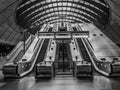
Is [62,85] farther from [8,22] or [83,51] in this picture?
[8,22]

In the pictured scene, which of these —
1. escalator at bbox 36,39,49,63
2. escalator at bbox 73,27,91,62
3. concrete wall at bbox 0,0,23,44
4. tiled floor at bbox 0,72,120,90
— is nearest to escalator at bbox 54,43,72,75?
escalator at bbox 73,27,91,62

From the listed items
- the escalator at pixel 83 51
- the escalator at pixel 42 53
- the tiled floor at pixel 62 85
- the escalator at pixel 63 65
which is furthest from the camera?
the escalator at pixel 42 53

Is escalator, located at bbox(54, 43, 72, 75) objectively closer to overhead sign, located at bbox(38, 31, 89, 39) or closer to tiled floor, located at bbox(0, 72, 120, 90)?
overhead sign, located at bbox(38, 31, 89, 39)

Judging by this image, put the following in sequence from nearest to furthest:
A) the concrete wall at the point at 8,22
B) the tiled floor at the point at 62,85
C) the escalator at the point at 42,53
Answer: the tiled floor at the point at 62,85 < the escalator at the point at 42,53 < the concrete wall at the point at 8,22

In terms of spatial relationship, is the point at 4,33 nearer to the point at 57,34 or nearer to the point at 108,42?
the point at 108,42

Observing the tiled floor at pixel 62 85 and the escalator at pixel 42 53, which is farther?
the escalator at pixel 42 53

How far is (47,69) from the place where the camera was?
13.6 meters

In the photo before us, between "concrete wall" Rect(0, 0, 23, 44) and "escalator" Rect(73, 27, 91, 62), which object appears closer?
"escalator" Rect(73, 27, 91, 62)

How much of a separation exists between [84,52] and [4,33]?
772 inches

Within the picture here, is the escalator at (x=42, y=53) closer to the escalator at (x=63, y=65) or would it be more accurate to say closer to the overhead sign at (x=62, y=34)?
the escalator at (x=63, y=65)

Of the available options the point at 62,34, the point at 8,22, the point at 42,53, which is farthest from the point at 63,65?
the point at 8,22

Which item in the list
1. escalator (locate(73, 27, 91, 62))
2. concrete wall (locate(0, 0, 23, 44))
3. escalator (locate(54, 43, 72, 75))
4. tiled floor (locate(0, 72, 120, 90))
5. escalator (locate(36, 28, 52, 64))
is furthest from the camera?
concrete wall (locate(0, 0, 23, 44))

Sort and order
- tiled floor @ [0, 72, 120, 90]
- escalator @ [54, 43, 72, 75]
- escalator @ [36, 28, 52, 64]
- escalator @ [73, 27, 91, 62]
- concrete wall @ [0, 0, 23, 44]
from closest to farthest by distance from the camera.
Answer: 1. tiled floor @ [0, 72, 120, 90]
2. escalator @ [54, 43, 72, 75]
3. escalator @ [73, 27, 91, 62]
4. escalator @ [36, 28, 52, 64]
5. concrete wall @ [0, 0, 23, 44]

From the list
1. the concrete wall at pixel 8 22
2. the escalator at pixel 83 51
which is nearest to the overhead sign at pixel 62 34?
the escalator at pixel 83 51
